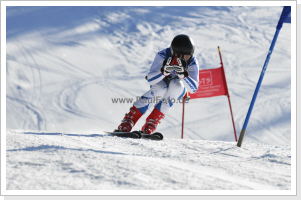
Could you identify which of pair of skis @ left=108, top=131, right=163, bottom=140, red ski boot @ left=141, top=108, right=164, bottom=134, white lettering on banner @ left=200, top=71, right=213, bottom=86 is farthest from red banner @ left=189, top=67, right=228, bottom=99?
pair of skis @ left=108, top=131, right=163, bottom=140

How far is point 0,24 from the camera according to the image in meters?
3.96

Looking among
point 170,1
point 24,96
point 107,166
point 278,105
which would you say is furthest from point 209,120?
point 107,166

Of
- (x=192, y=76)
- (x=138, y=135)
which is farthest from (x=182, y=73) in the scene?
(x=138, y=135)

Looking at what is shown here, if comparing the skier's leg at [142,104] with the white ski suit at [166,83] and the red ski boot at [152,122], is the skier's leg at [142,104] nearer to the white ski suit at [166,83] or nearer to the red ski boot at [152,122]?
the white ski suit at [166,83]

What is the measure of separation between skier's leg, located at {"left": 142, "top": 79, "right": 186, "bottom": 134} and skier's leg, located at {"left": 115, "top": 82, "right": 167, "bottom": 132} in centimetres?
9

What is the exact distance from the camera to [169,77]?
15.9 ft

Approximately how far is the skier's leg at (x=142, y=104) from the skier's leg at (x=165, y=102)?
0.09m

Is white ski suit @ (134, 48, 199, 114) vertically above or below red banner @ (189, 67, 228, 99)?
below

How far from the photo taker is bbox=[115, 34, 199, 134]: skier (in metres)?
4.62

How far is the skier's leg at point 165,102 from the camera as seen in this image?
4758 mm

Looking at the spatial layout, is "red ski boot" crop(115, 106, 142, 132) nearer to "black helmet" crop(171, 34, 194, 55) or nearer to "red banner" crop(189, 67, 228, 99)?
"black helmet" crop(171, 34, 194, 55)

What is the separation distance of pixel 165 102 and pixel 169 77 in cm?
30

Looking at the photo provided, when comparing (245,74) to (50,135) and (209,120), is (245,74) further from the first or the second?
(50,135)

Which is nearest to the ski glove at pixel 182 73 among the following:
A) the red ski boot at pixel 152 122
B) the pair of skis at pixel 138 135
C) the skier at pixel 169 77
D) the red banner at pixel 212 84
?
the skier at pixel 169 77
